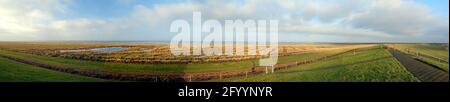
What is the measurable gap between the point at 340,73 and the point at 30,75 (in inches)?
431

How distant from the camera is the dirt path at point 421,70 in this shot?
1397 cm

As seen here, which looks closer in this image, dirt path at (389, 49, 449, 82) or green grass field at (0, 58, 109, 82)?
green grass field at (0, 58, 109, 82)

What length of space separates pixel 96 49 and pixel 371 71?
1022 cm

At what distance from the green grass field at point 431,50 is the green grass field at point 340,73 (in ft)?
5.23

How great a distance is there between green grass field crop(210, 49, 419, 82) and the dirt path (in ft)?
1.62

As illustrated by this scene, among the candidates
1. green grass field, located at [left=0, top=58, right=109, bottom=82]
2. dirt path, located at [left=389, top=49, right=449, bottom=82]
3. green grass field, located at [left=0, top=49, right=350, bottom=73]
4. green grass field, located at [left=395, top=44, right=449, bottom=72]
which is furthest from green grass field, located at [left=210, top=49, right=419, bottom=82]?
green grass field, located at [left=0, top=58, right=109, bottom=82]

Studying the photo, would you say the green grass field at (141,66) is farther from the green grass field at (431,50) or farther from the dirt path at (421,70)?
the green grass field at (431,50)

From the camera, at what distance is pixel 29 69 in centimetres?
1441

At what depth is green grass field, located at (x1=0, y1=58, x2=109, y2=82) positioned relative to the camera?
13.6 m

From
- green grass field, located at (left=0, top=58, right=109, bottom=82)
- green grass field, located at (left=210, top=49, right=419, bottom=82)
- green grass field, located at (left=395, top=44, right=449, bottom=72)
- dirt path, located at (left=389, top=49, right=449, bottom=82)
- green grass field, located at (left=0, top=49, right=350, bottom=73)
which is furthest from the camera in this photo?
green grass field, located at (left=395, top=44, right=449, bottom=72)

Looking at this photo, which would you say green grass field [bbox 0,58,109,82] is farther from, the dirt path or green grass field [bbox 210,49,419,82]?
the dirt path

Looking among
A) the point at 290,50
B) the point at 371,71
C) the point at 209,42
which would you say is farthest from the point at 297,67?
the point at 209,42

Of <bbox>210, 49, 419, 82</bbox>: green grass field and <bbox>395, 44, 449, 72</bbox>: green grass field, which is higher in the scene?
<bbox>395, 44, 449, 72</bbox>: green grass field
